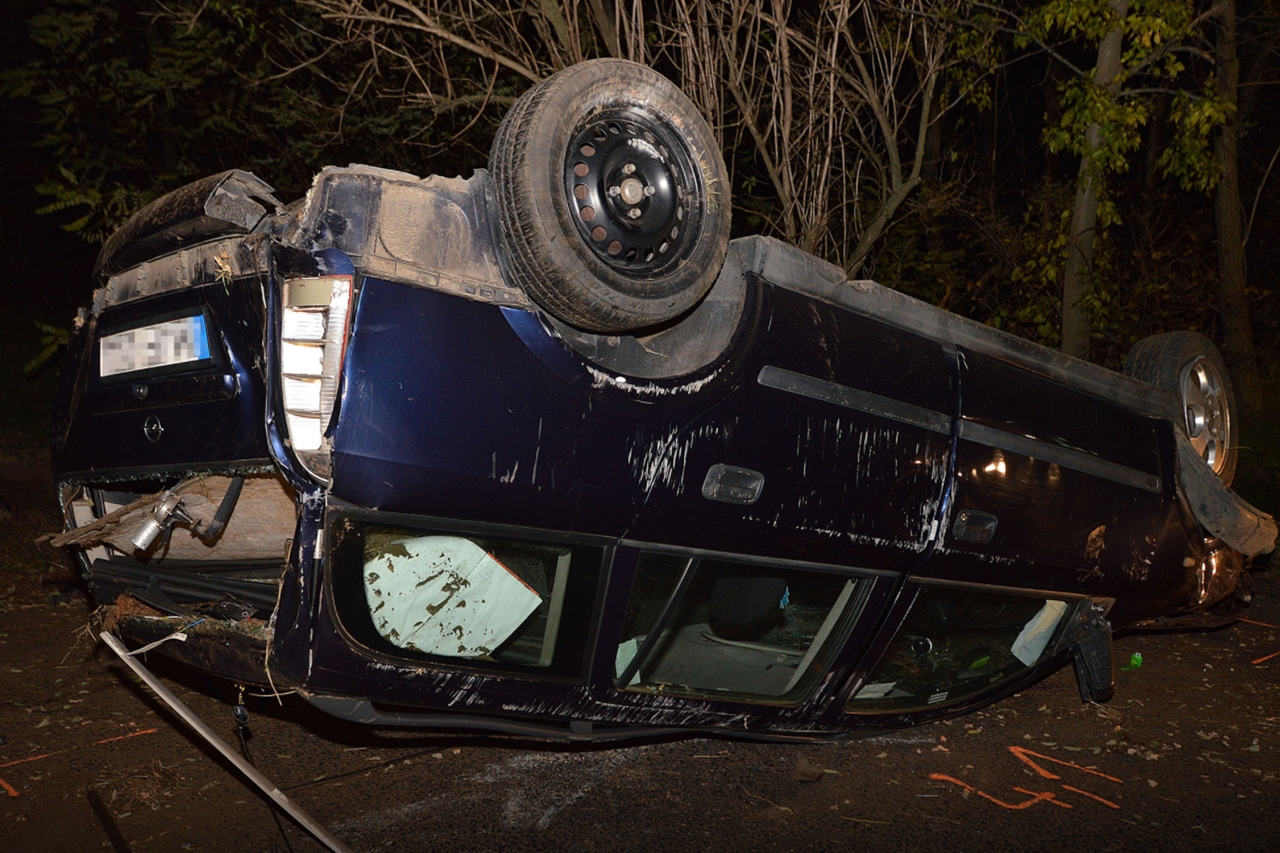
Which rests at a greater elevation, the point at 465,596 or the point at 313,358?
the point at 313,358

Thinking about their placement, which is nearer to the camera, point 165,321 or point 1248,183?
point 165,321

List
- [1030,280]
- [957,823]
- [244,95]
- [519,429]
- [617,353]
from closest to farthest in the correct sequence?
[519,429] < [617,353] < [957,823] < [1030,280] < [244,95]

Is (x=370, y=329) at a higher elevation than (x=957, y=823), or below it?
higher

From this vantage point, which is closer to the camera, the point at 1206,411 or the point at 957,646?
the point at 957,646

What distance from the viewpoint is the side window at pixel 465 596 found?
7.54 feet

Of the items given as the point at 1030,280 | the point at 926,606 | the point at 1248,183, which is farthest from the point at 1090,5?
the point at 1248,183

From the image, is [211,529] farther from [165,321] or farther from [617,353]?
[617,353]

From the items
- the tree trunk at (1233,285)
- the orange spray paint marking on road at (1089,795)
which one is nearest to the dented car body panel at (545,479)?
the orange spray paint marking on road at (1089,795)

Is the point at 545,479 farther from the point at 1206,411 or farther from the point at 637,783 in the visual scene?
the point at 1206,411

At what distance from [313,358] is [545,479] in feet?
2.05

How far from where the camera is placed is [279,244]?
226 cm

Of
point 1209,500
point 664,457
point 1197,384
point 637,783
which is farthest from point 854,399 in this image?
point 1197,384

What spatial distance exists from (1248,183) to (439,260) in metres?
15.9

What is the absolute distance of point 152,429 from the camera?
2.63m
